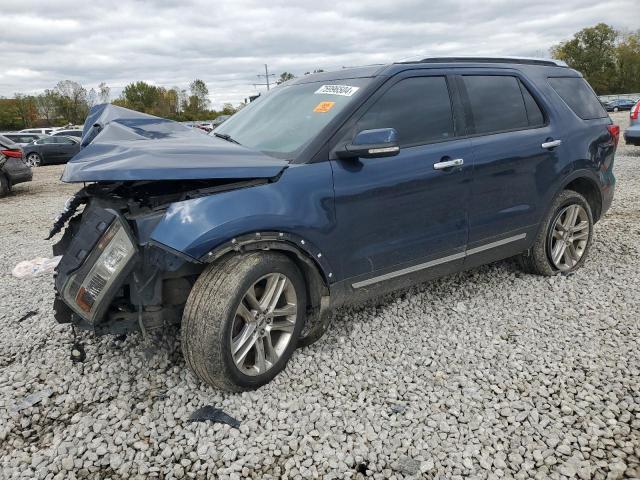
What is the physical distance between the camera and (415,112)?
11.6ft

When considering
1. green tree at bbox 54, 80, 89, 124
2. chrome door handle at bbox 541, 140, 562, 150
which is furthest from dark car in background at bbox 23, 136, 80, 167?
green tree at bbox 54, 80, 89, 124

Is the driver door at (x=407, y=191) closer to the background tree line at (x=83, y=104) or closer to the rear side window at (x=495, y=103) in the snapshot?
the rear side window at (x=495, y=103)

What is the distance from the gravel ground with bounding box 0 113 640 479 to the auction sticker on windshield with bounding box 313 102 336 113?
60.5 inches

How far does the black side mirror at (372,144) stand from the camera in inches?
117

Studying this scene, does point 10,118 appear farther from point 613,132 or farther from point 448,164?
point 448,164

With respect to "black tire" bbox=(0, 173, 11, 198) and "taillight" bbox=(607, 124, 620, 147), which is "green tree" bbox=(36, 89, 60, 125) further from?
"taillight" bbox=(607, 124, 620, 147)

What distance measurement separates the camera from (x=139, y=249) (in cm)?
267

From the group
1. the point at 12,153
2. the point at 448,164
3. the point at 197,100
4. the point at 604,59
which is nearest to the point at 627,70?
the point at 604,59

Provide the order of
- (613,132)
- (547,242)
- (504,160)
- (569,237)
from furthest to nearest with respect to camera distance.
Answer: (613,132), (569,237), (547,242), (504,160)

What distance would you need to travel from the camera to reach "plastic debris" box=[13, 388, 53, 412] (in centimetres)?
292

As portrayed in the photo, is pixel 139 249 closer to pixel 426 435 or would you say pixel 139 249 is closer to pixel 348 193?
pixel 348 193

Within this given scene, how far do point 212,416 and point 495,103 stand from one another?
3.05 m

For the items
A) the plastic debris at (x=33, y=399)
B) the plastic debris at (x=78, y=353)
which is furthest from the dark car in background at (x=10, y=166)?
the plastic debris at (x=33, y=399)

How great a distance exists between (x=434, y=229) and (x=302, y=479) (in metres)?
1.88
